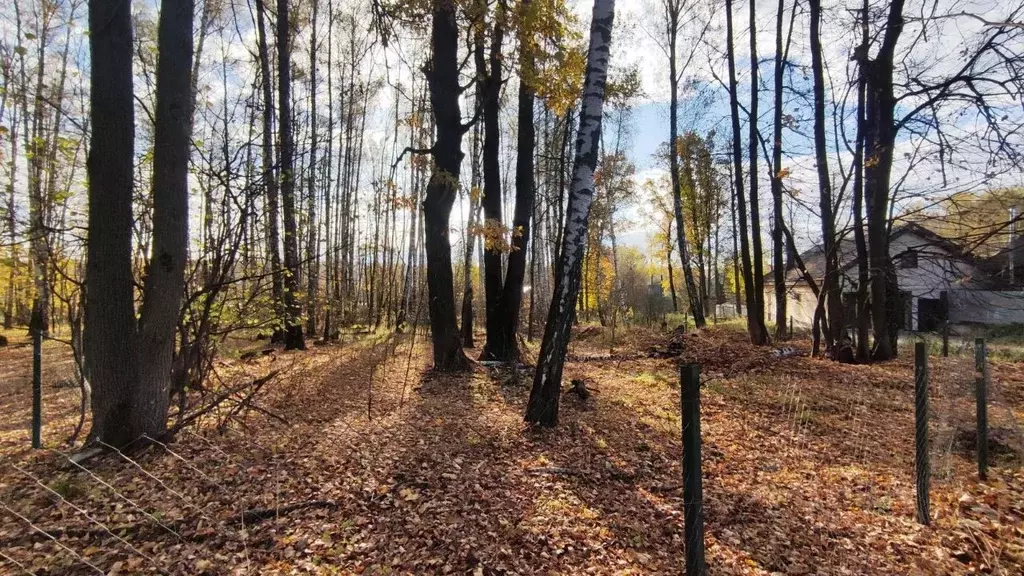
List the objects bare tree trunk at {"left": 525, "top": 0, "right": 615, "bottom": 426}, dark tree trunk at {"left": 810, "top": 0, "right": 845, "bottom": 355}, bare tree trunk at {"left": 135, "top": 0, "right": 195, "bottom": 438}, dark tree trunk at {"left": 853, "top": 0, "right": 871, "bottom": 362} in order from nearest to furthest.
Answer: bare tree trunk at {"left": 135, "top": 0, "right": 195, "bottom": 438} → bare tree trunk at {"left": 525, "top": 0, "right": 615, "bottom": 426} → dark tree trunk at {"left": 853, "top": 0, "right": 871, "bottom": 362} → dark tree trunk at {"left": 810, "top": 0, "right": 845, "bottom": 355}

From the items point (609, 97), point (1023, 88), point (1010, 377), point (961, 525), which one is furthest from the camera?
point (609, 97)

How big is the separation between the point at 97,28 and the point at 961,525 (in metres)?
7.49

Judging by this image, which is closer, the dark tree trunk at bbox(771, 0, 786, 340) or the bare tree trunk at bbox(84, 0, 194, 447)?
→ the bare tree trunk at bbox(84, 0, 194, 447)

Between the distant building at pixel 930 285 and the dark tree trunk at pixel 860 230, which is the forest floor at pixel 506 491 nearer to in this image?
the distant building at pixel 930 285

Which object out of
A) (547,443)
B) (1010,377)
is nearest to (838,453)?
(547,443)

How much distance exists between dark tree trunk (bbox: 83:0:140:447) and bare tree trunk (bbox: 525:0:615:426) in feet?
12.5

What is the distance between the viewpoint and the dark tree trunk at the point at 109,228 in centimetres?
365

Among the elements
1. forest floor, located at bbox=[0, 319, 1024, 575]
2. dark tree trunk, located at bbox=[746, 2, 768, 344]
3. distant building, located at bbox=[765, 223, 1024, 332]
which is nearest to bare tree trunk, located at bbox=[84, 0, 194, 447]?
forest floor, located at bbox=[0, 319, 1024, 575]

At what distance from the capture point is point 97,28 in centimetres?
366

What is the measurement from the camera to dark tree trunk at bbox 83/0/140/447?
3654mm

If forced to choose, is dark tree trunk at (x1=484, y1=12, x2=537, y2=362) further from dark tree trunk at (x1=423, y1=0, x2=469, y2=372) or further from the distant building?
the distant building

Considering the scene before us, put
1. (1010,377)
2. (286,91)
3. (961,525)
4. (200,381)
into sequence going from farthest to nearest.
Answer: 1. (286,91)
2. (1010,377)
3. (200,381)
4. (961,525)

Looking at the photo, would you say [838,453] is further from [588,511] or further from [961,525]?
[588,511]

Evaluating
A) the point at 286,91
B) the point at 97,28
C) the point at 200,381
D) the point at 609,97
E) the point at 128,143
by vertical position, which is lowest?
the point at 200,381
